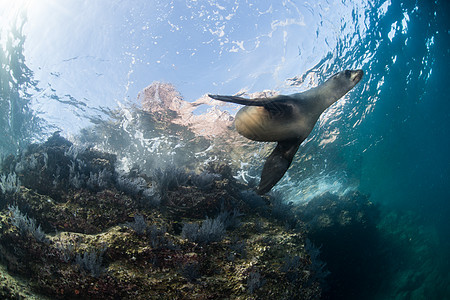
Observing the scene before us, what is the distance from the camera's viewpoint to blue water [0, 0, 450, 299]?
8.51 m

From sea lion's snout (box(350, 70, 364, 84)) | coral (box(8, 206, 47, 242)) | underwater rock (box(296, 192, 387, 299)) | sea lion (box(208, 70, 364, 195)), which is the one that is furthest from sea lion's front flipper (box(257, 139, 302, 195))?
underwater rock (box(296, 192, 387, 299))

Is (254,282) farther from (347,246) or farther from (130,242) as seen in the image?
(347,246)

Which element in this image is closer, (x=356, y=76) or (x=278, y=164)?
(x=356, y=76)

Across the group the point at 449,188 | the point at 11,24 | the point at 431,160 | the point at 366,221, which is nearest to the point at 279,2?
the point at 11,24

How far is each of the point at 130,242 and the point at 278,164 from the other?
112 inches

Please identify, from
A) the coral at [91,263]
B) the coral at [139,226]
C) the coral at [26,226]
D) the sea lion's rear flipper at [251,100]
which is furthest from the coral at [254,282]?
the coral at [26,226]

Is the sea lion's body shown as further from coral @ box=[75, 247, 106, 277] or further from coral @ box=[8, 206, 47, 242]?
coral @ box=[8, 206, 47, 242]

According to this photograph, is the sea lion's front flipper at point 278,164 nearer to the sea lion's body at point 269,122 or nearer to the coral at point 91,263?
the sea lion's body at point 269,122

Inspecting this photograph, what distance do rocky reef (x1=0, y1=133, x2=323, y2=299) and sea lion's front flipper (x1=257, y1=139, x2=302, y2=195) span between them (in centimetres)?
189

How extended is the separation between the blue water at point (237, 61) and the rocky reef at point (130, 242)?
5.58m

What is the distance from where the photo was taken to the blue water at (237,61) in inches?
335

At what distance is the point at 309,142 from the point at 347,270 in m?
7.46

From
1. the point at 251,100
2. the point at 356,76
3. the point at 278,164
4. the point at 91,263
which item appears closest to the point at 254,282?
the point at 278,164

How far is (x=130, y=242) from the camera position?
12.0 ft
